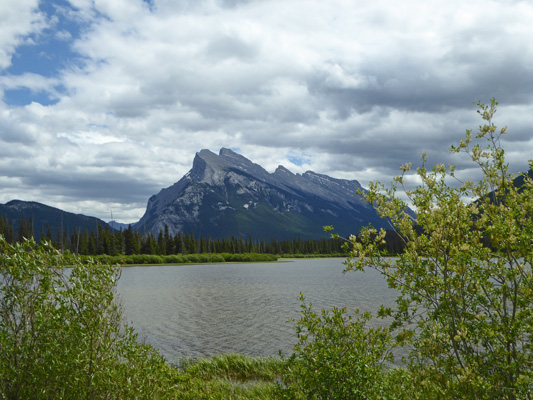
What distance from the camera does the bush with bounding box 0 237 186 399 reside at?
29.1 feet

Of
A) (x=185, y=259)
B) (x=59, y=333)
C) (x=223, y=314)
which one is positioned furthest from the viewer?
(x=185, y=259)

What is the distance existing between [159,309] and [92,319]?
126ft

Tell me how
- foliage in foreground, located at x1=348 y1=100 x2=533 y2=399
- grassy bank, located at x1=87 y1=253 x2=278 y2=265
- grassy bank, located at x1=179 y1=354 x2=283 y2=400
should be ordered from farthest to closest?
grassy bank, located at x1=87 y1=253 x2=278 y2=265, grassy bank, located at x1=179 y1=354 x2=283 y2=400, foliage in foreground, located at x1=348 y1=100 x2=533 y2=399

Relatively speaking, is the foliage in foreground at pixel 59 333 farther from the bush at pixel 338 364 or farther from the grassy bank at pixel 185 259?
the grassy bank at pixel 185 259

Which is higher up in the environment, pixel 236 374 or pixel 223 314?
pixel 236 374

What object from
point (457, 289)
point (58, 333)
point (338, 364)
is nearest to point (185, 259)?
point (58, 333)

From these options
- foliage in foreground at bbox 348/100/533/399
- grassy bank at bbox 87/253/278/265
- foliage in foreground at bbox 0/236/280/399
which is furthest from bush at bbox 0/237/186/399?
grassy bank at bbox 87/253/278/265

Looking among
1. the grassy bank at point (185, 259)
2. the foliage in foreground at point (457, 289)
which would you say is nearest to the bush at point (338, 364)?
the foliage in foreground at point (457, 289)

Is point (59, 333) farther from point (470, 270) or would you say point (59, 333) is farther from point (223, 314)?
point (223, 314)

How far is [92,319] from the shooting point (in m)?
8.98

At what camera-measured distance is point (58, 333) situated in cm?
955

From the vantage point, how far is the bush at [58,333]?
8.88m

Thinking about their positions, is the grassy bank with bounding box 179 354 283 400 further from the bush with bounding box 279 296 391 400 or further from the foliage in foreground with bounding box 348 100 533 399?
the foliage in foreground with bounding box 348 100 533 399

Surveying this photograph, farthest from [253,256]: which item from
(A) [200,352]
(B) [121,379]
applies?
(B) [121,379]
